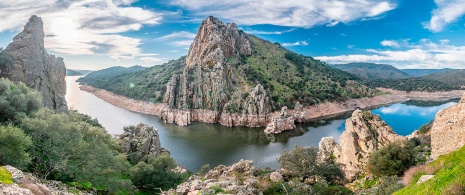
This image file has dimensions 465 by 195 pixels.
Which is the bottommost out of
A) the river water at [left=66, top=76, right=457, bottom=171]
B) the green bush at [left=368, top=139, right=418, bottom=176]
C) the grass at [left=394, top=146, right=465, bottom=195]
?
the river water at [left=66, top=76, right=457, bottom=171]

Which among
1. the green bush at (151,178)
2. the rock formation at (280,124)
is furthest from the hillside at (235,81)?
the green bush at (151,178)

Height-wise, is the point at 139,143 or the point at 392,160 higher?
the point at 392,160

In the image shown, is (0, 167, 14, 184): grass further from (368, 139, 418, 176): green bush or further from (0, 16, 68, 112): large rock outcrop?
(368, 139, 418, 176): green bush

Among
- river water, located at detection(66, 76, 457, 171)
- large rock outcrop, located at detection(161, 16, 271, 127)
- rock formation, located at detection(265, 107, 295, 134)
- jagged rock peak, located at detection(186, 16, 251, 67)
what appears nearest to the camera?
river water, located at detection(66, 76, 457, 171)

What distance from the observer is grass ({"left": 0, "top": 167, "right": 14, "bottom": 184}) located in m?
11.1

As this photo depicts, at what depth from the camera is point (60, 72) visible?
4428cm

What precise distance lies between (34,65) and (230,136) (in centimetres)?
4725

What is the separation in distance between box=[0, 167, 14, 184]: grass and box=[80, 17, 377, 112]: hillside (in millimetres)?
Answer: 77811

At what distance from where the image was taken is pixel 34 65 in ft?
113

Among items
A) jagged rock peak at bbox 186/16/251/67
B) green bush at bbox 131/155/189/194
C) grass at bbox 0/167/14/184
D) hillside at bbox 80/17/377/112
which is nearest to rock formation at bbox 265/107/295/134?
hillside at bbox 80/17/377/112

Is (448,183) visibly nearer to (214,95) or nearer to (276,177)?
(276,177)

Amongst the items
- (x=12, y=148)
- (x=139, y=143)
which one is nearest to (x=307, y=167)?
(x=139, y=143)

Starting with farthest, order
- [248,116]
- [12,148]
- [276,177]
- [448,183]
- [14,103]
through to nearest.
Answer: [248,116]
[276,177]
[14,103]
[12,148]
[448,183]

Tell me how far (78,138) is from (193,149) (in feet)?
123
